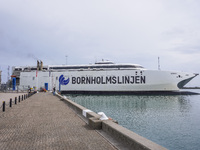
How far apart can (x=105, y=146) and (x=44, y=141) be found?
2.19 m

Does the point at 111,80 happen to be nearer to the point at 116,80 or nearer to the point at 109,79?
the point at 109,79

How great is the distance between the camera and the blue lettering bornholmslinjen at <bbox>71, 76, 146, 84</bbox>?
167 ft

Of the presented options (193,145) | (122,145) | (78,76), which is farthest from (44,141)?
(78,76)

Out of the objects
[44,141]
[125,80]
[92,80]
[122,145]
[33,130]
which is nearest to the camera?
[122,145]

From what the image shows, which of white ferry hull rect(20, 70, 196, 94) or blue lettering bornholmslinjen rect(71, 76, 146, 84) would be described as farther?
blue lettering bornholmslinjen rect(71, 76, 146, 84)

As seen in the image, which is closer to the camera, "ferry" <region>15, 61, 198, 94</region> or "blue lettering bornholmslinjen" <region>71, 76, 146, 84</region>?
"ferry" <region>15, 61, 198, 94</region>

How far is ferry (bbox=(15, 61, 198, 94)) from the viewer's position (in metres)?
49.9

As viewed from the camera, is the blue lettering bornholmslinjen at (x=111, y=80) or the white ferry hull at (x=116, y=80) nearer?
the white ferry hull at (x=116, y=80)

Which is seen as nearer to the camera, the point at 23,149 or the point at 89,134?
the point at 23,149

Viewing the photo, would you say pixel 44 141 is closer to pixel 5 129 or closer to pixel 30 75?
pixel 5 129

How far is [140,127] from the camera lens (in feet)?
43.5

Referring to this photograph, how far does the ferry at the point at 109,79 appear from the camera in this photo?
49931 millimetres

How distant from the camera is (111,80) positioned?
53.3 metres

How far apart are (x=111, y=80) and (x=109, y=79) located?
77cm
